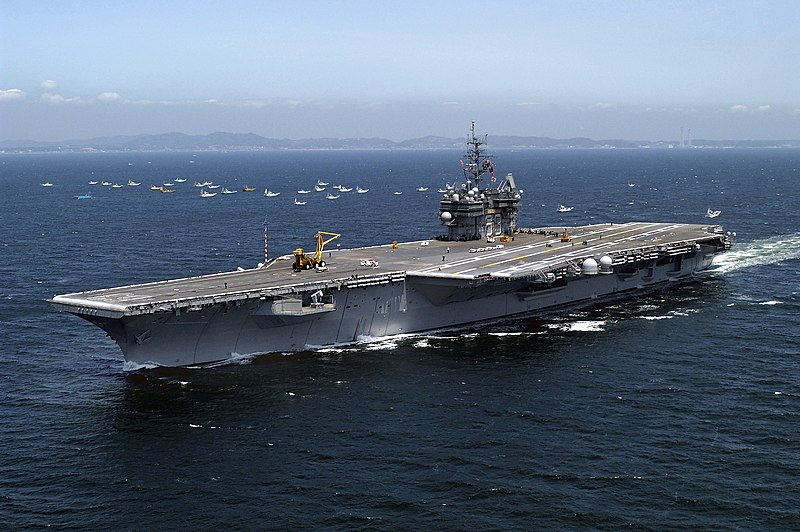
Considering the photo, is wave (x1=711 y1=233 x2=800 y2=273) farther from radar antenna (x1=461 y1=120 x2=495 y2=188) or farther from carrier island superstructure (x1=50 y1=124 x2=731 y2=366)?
radar antenna (x1=461 y1=120 x2=495 y2=188)

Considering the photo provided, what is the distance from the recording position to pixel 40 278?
59719 mm

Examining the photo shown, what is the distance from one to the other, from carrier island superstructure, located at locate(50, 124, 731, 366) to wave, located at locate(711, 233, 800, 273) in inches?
131

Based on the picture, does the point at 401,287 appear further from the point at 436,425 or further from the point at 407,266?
the point at 436,425

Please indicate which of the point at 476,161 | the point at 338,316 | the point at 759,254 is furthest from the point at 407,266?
the point at 759,254

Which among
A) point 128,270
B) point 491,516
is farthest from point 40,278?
point 491,516

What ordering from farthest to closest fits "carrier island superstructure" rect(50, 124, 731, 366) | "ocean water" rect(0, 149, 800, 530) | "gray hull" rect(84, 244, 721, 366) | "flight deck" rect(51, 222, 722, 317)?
"carrier island superstructure" rect(50, 124, 731, 366) → "gray hull" rect(84, 244, 721, 366) → "flight deck" rect(51, 222, 722, 317) → "ocean water" rect(0, 149, 800, 530)

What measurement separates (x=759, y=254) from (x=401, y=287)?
127 ft

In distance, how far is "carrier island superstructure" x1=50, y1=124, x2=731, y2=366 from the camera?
38.2m

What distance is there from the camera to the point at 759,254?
69375 mm

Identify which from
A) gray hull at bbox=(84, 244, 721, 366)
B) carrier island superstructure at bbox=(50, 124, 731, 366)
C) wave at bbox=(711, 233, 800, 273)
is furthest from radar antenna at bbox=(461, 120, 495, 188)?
wave at bbox=(711, 233, 800, 273)

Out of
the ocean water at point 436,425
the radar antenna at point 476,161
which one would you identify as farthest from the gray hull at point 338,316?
the radar antenna at point 476,161

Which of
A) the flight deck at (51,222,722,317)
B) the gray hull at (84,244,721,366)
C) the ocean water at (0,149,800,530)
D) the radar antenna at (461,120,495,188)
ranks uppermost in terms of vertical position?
the radar antenna at (461,120,495,188)

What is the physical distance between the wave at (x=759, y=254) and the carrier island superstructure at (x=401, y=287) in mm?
3329

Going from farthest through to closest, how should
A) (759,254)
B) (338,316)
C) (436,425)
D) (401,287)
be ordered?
1. (759,254)
2. (401,287)
3. (338,316)
4. (436,425)
